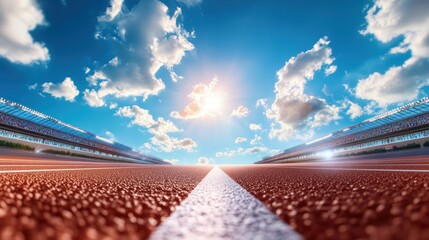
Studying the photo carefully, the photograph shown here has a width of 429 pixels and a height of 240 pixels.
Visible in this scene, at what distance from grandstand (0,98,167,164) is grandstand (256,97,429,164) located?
5716cm

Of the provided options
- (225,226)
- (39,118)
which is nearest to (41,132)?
(39,118)

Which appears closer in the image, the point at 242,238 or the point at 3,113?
the point at 242,238

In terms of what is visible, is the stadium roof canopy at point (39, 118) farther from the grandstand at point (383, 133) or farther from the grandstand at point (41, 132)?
the grandstand at point (383, 133)

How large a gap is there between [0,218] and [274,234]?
3.18 feet

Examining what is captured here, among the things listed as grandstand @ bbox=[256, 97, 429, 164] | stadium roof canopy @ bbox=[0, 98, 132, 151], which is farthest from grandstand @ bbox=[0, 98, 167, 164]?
grandstand @ bbox=[256, 97, 429, 164]

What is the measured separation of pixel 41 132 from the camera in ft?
146

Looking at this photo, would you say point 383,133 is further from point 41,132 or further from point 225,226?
point 41,132

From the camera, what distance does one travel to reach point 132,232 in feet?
2.78

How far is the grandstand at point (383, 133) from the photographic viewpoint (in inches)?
1486

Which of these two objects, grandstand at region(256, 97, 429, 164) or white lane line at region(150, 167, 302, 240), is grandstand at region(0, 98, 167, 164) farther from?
grandstand at region(256, 97, 429, 164)

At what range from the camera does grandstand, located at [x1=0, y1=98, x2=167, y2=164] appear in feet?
122

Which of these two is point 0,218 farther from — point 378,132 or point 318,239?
point 378,132

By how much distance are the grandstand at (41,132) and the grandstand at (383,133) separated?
57.2 metres

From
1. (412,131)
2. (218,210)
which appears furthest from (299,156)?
(218,210)
